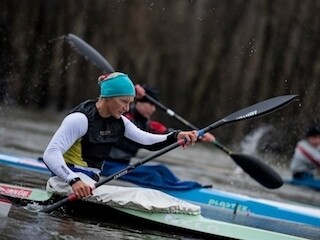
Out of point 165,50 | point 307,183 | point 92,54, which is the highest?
point 165,50

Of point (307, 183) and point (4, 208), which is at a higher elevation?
point (307, 183)

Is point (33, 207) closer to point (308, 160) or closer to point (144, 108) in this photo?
point (144, 108)

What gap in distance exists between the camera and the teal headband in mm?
7117

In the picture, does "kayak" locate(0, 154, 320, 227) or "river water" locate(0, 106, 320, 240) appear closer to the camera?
"river water" locate(0, 106, 320, 240)

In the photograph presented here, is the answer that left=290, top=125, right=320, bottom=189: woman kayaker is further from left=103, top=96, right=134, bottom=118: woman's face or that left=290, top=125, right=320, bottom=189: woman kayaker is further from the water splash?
the water splash

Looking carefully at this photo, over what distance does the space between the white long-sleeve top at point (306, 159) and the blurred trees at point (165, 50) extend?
8.89m

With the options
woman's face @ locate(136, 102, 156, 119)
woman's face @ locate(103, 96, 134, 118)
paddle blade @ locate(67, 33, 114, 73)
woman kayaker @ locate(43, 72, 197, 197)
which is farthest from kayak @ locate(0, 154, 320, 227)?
woman's face @ locate(103, 96, 134, 118)

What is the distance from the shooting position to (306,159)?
1336 cm

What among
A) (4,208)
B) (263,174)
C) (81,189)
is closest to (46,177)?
(263,174)

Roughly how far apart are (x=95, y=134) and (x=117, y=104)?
321mm

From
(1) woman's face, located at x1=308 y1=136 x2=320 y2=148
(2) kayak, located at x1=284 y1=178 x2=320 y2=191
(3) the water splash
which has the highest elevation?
(1) woman's face, located at x1=308 y1=136 x2=320 y2=148

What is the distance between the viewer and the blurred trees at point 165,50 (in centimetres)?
2317

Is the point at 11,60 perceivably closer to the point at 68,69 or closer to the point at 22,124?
the point at 68,69

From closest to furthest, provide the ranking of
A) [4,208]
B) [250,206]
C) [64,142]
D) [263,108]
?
[4,208], [64,142], [263,108], [250,206]
